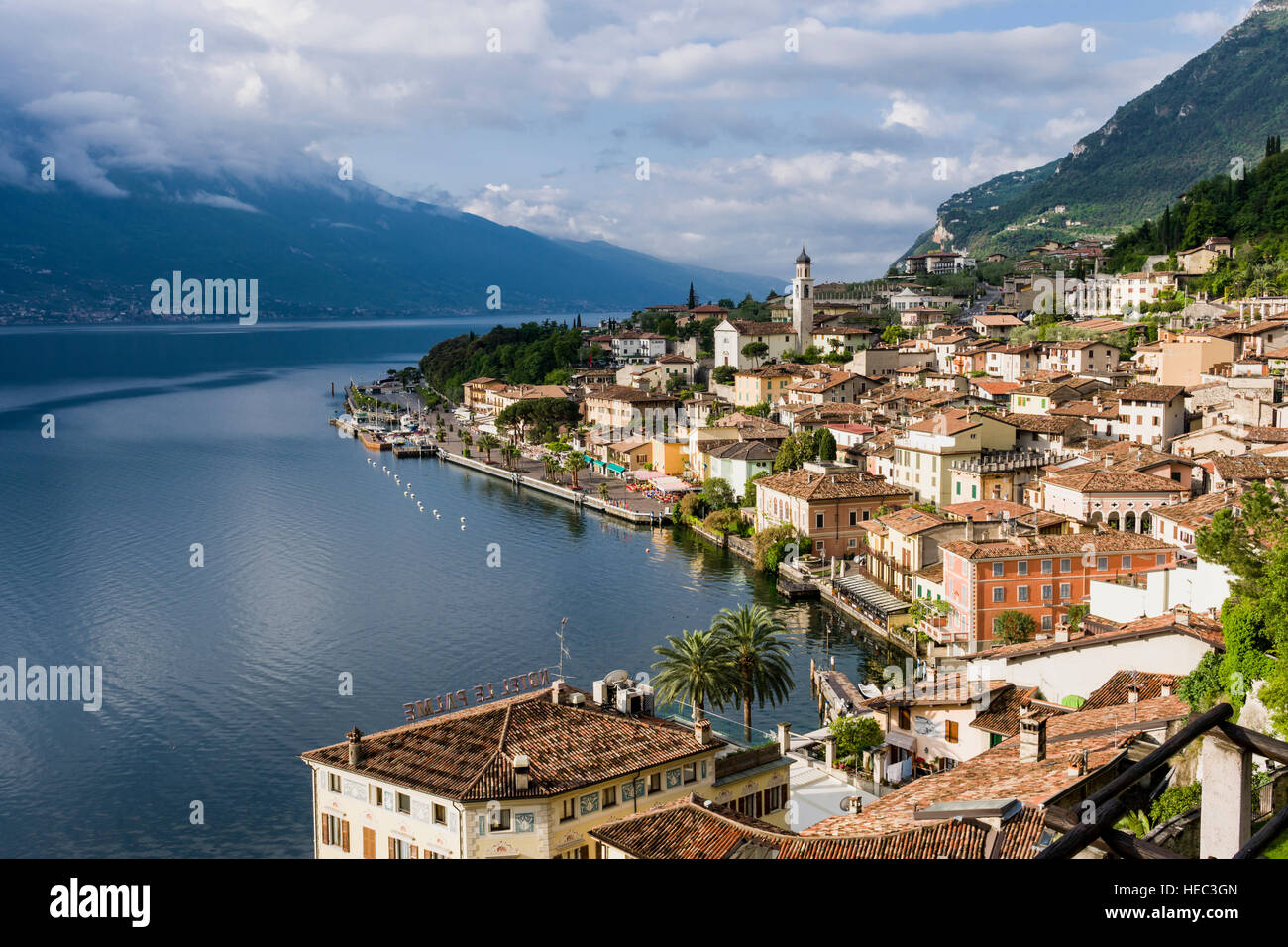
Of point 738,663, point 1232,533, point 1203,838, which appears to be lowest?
point 738,663

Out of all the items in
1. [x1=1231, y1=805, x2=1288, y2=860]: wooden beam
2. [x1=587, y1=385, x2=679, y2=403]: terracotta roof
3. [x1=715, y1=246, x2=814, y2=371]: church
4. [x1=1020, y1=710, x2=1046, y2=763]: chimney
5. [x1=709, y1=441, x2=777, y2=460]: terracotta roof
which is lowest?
[x1=1020, y1=710, x2=1046, y2=763]: chimney

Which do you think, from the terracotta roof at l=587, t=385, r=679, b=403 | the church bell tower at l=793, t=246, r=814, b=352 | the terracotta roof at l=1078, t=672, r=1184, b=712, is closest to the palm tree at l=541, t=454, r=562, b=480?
the terracotta roof at l=587, t=385, r=679, b=403

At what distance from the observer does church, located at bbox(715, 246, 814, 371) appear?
72562 mm

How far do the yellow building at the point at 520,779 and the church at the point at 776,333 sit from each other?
57218mm

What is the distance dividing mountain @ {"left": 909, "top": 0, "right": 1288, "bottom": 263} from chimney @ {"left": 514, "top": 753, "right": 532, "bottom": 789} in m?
112

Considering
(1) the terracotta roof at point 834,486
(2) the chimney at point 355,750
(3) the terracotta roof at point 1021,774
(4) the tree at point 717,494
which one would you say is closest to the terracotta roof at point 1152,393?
(1) the terracotta roof at point 834,486

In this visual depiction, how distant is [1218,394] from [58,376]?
120 m

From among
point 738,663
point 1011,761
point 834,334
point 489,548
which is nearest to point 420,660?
point 738,663

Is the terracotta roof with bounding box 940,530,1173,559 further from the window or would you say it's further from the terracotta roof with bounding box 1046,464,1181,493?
the window

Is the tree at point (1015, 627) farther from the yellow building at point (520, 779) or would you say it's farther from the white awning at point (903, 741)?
the yellow building at point (520, 779)

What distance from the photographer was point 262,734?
914 inches

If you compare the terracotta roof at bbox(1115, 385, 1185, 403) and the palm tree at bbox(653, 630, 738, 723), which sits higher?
the terracotta roof at bbox(1115, 385, 1185, 403)
